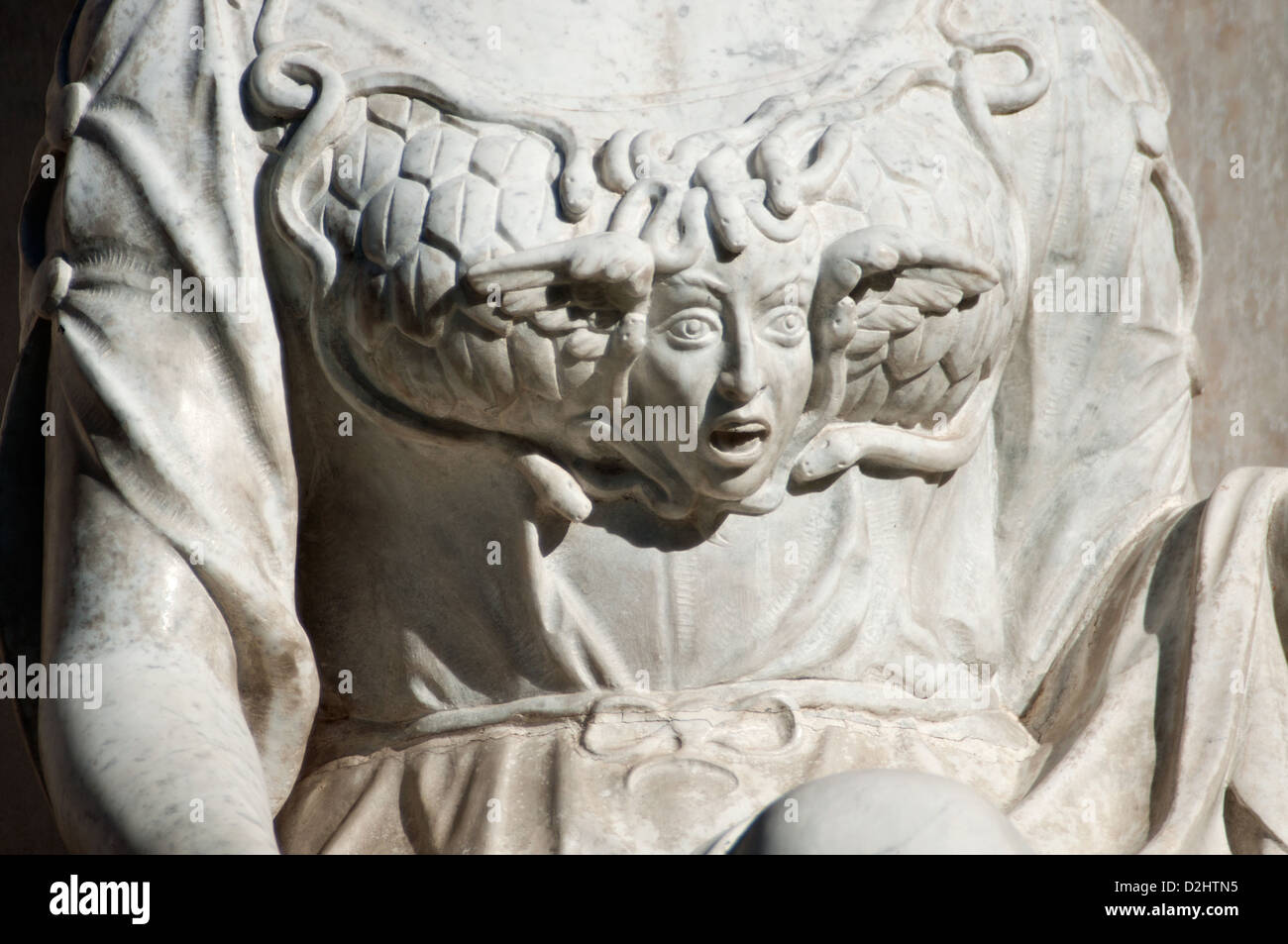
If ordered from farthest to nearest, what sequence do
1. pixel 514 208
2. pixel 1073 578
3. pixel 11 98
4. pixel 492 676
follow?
pixel 11 98, pixel 1073 578, pixel 492 676, pixel 514 208

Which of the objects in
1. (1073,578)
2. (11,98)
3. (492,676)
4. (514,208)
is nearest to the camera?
(514,208)

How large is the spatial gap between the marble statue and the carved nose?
0.04 ft

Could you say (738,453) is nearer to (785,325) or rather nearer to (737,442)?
(737,442)

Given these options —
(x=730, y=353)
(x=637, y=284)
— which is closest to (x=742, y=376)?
(x=730, y=353)

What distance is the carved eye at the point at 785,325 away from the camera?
2.56 metres

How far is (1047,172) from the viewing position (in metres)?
2.84

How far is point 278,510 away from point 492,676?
0.30 meters

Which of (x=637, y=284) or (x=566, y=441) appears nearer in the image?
(x=637, y=284)

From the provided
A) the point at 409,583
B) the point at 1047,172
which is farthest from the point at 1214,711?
the point at 409,583

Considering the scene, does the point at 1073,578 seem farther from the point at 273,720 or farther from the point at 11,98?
the point at 11,98

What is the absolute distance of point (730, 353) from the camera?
2.55m

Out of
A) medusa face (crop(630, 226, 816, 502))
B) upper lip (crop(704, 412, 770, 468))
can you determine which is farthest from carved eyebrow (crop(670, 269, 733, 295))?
upper lip (crop(704, 412, 770, 468))

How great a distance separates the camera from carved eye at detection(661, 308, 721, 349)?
2.54m

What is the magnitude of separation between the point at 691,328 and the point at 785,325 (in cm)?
10
